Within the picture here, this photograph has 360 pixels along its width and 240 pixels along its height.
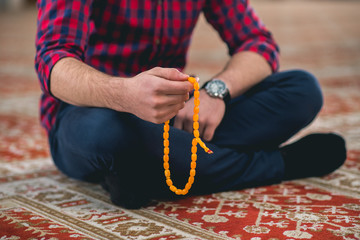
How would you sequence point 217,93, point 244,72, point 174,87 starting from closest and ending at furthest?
1. point 174,87
2. point 217,93
3. point 244,72

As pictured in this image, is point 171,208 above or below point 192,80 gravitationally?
below

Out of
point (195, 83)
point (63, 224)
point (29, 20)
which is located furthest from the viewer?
point (29, 20)

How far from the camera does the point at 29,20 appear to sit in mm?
11430

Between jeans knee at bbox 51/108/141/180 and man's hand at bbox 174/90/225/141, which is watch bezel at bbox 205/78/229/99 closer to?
man's hand at bbox 174/90/225/141

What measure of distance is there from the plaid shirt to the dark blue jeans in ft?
0.37

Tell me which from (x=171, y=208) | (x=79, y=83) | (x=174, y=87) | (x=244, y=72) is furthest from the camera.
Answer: (x=244, y=72)

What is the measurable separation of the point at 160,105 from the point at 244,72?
539 mm

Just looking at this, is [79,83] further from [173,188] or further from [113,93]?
[173,188]

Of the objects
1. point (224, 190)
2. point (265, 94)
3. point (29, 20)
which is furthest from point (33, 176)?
point (29, 20)

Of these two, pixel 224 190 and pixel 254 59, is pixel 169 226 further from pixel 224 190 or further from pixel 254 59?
pixel 254 59

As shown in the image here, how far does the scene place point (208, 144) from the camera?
126 centimetres

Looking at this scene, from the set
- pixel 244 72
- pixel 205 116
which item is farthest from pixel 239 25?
pixel 205 116

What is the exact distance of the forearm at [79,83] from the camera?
41.4 inches

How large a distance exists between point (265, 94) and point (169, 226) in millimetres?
531
